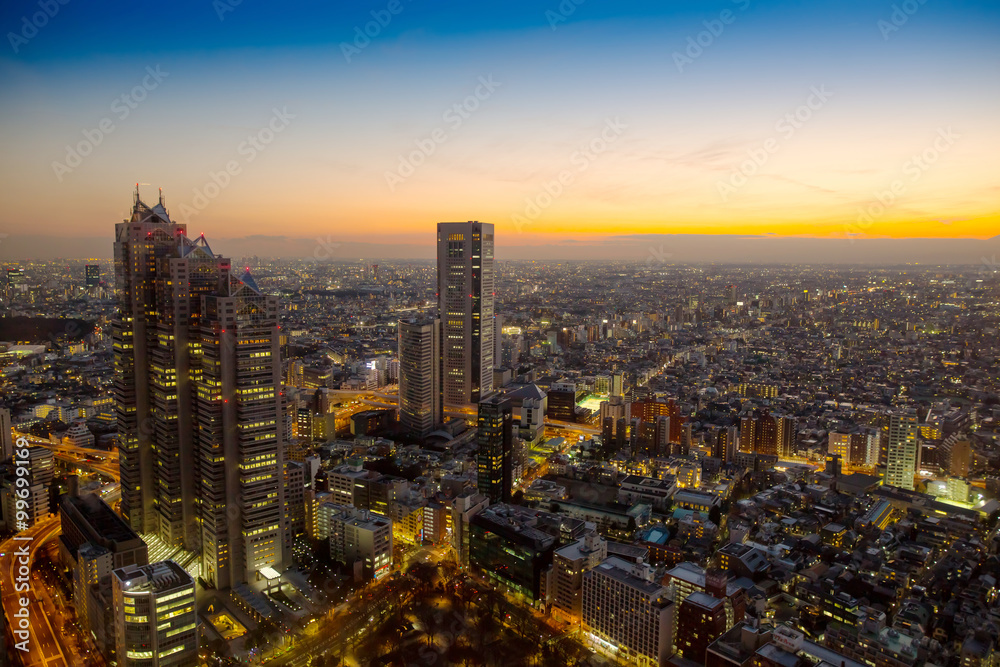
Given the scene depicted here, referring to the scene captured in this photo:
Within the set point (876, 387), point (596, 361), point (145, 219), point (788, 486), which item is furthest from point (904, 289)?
point (145, 219)

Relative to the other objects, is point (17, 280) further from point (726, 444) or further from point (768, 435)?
point (768, 435)

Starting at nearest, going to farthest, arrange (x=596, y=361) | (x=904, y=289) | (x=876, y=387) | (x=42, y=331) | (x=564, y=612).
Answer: (x=564, y=612) < (x=42, y=331) < (x=876, y=387) < (x=596, y=361) < (x=904, y=289)

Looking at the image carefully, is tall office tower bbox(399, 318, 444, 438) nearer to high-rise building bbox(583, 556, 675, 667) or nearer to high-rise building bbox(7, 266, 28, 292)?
high-rise building bbox(7, 266, 28, 292)

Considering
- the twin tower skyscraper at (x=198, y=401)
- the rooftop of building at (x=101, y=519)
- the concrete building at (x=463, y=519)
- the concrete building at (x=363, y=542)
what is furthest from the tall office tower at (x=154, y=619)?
the concrete building at (x=463, y=519)

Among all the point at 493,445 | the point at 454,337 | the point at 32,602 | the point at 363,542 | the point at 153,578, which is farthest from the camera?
the point at 454,337

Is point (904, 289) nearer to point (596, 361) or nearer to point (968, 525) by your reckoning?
point (596, 361)

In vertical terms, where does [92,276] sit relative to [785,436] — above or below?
above

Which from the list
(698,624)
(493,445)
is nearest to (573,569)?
(698,624)
